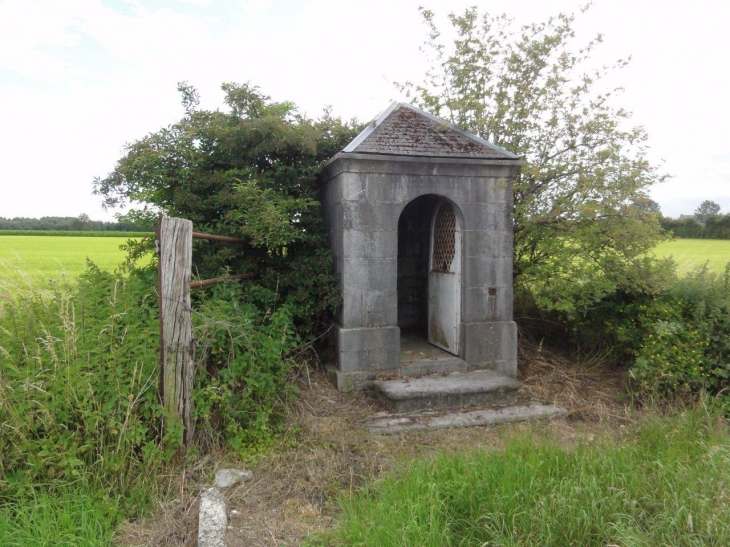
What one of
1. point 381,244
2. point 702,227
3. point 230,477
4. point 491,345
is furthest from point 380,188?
point 702,227

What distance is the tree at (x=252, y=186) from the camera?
6.05m

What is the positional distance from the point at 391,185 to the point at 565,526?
168 inches

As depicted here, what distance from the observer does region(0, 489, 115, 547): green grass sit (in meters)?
2.98

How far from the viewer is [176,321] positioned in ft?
13.0

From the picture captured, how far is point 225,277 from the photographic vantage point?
5.28 meters

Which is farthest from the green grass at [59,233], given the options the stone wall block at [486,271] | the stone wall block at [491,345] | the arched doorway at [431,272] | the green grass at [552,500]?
the green grass at [552,500]

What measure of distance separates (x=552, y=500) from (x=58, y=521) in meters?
3.17

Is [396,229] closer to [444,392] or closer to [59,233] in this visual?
[444,392]

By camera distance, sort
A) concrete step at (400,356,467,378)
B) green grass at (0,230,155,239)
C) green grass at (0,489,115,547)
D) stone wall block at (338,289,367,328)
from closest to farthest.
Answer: green grass at (0,489,115,547)
stone wall block at (338,289,367,328)
concrete step at (400,356,467,378)
green grass at (0,230,155,239)

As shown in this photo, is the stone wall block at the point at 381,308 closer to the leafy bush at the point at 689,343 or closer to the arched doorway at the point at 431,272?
the arched doorway at the point at 431,272

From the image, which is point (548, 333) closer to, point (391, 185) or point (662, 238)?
point (662, 238)

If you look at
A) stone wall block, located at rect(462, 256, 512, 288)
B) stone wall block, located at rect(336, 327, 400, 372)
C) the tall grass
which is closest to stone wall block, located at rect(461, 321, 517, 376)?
stone wall block, located at rect(462, 256, 512, 288)

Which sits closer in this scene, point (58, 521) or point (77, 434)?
point (58, 521)

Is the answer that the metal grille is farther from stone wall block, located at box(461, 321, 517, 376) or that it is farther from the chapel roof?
stone wall block, located at box(461, 321, 517, 376)
